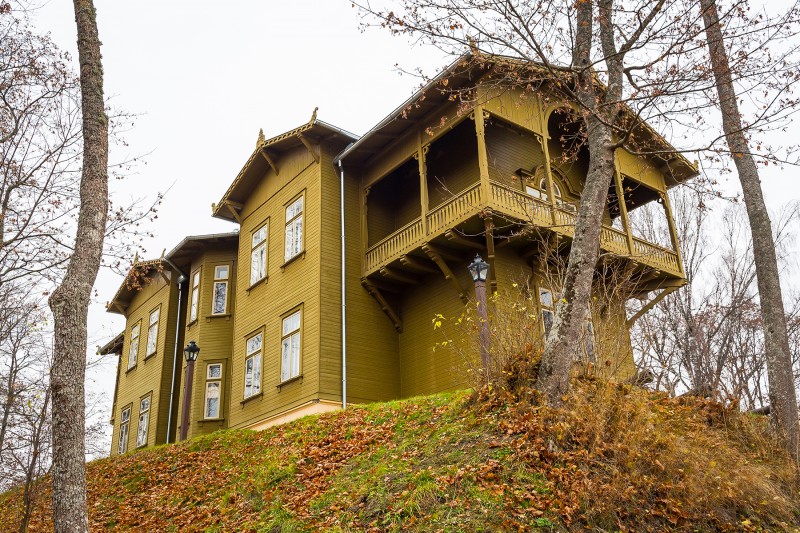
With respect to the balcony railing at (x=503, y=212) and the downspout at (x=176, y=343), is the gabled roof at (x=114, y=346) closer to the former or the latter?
the downspout at (x=176, y=343)

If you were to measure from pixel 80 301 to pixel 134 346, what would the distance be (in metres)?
22.3

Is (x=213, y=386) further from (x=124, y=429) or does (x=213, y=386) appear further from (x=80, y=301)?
(x=80, y=301)

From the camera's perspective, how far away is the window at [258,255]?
22.5 metres

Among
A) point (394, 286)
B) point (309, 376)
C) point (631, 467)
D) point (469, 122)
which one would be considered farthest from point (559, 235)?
point (631, 467)

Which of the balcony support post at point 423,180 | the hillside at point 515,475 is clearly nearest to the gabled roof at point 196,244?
the balcony support post at point 423,180

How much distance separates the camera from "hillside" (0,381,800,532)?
8258 mm

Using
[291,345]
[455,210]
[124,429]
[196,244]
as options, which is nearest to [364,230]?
[291,345]

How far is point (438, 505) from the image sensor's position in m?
8.52

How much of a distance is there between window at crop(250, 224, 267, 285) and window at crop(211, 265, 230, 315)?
2.49 metres

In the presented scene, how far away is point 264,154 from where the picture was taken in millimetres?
22219

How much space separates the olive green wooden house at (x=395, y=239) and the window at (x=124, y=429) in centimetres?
758

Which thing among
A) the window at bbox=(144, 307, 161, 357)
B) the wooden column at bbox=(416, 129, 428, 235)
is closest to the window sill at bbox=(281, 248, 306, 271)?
the wooden column at bbox=(416, 129, 428, 235)

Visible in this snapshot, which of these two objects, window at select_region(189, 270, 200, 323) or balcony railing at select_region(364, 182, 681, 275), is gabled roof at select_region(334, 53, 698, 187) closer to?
balcony railing at select_region(364, 182, 681, 275)

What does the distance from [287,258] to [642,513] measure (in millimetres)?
14475
